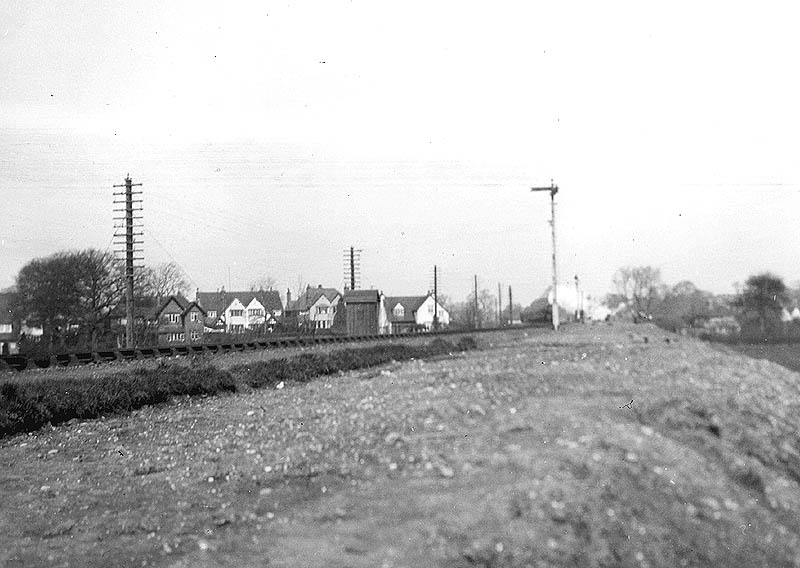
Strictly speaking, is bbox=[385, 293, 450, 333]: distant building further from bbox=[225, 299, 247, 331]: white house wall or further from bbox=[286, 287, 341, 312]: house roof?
bbox=[225, 299, 247, 331]: white house wall

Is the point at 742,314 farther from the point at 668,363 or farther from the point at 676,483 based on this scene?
the point at 676,483

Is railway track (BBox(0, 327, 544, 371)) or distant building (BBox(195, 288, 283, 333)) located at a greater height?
distant building (BBox(195, 288, 283, 333))

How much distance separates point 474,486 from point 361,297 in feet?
213

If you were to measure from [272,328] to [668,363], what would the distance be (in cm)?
5323

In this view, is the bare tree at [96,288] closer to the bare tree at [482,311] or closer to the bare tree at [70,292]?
the bare tree at [70,292]

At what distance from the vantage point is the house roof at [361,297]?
68.4 metres

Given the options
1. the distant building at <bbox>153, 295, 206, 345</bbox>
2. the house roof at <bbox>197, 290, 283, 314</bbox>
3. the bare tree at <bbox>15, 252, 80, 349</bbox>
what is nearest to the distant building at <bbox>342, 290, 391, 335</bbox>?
the distant building at <bbox>153, 295, 206, 345</bbox>

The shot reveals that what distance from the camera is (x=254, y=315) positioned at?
92938 mm

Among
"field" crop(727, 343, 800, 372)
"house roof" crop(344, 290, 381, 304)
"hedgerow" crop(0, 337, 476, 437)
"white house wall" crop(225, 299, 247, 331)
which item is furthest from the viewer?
"white house wall" crop(225, 299, 247, 331)

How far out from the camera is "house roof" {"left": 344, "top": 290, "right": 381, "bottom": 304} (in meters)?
68.4

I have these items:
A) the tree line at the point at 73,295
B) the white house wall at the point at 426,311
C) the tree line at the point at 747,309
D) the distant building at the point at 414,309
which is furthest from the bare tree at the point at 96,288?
the white house wall at the point at 426,311

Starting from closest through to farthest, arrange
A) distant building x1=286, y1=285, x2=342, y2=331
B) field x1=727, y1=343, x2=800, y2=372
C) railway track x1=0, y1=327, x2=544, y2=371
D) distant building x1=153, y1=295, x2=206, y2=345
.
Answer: field x1=727, y1=343, x2=800, y2=372
railway track x1=0, y1=327, x2=544, y2=371
distant building x1=153, y1=295, x2=206, y2=345
distant building x1=286, y1=285, x2=342, y2=331

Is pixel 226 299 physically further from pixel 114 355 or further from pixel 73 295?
pixel 114 355

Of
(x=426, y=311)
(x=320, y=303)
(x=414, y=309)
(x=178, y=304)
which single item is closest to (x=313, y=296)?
(x=320, y=303)
